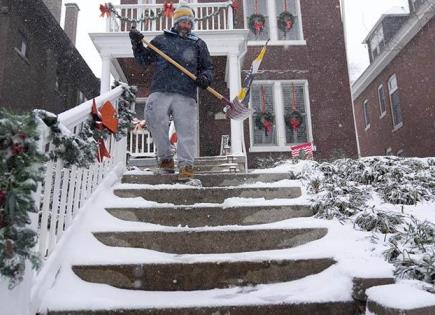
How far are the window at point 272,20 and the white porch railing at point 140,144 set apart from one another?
3980 mm

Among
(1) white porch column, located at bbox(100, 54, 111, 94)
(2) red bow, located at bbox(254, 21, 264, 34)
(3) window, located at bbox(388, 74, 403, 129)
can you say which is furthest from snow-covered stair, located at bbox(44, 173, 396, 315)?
(3) window, located at bbox(388, 74, 403, 129)

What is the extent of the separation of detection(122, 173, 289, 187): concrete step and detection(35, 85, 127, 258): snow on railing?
273 mm

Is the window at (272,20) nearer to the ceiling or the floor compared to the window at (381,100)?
nearer to the ceiling

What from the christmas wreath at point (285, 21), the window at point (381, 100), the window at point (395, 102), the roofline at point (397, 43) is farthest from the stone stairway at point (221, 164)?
the window at point (381, 100)

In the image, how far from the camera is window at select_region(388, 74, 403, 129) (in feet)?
45.0

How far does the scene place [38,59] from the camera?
12812mm

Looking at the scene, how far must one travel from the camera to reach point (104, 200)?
11.1 feet

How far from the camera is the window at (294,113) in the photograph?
10.1 metres

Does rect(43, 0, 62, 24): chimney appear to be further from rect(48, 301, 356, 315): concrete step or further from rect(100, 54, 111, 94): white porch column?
rect(48, 301, 356, 315): concrete step

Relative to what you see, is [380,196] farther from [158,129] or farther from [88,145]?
[88,145]

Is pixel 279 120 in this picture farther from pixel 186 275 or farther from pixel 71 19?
pixel 71 19

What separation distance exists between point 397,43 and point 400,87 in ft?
4.67

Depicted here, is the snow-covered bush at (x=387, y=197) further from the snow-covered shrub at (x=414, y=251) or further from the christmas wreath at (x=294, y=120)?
the christmas wreath at (x=294, y=120)

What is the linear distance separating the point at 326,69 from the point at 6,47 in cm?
828
